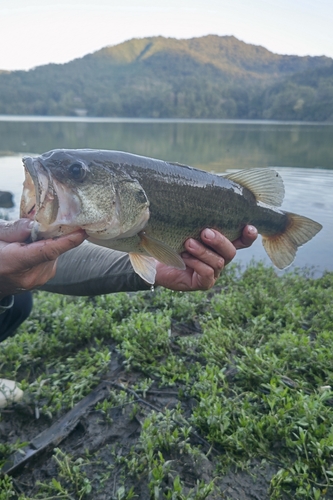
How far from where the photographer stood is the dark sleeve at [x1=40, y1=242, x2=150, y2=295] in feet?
11.1

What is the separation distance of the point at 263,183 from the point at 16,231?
168 cm

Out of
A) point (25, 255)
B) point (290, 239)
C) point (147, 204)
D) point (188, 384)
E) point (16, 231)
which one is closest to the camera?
point (25, 255)

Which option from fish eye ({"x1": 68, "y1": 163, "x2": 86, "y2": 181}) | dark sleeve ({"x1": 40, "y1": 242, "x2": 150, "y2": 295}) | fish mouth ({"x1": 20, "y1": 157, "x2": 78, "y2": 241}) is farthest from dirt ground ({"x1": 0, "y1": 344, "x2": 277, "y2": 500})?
fish eye ({"x1": 68, "y1": 163, "x2": 86, "y2": 181})

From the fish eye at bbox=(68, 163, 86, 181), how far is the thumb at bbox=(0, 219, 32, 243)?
0.33 meters

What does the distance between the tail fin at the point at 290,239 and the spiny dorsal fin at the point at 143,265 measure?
1.00 metres

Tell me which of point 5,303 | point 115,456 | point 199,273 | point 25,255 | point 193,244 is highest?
point 25,255

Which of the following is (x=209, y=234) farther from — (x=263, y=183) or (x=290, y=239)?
(x=290, y=239)

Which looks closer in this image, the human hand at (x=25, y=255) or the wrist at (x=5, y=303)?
the human hand at (x=25, y=255)

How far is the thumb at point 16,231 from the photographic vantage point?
2016mm

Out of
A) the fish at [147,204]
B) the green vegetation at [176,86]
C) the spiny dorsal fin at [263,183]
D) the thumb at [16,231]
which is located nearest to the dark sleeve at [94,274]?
the fish at [147,204]

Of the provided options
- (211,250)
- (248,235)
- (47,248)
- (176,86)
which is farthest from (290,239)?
(176,86)

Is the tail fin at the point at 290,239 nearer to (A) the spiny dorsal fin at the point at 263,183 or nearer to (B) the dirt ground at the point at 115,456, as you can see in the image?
(A) the spiny dorsal fin at the point at 263,183

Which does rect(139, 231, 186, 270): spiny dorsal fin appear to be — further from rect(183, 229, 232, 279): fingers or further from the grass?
the grass

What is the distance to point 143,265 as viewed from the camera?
8.13 feet
